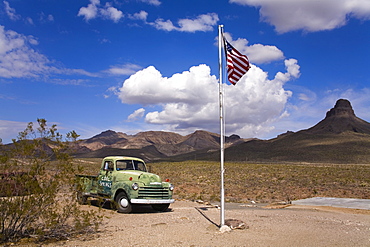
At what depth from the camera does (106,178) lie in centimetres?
1325

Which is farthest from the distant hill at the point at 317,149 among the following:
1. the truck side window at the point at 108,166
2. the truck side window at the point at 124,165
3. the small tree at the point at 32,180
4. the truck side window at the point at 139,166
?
the small tree at the point at 32,180

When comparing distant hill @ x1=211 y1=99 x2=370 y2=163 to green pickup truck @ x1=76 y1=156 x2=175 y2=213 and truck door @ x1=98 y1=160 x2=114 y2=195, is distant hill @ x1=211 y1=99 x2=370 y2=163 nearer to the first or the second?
green pickup truck @ x1=76 y1=156 x2=175 y2=213

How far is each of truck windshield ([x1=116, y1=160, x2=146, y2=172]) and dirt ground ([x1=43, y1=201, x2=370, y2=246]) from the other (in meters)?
2.07

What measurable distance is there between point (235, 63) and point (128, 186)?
5843 mm

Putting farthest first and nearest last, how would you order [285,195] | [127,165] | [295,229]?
1. [285,195]
2. [127,165]
3. [295,229]

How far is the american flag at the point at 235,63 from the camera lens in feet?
33.8

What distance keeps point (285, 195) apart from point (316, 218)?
10.5 metres

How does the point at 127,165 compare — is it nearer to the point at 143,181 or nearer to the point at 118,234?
the point at 143,181

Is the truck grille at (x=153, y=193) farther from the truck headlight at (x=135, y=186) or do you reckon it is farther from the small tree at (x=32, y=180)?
the small tree at (x=32, y=180)

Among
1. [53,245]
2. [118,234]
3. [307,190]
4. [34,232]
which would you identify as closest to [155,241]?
[118,234]

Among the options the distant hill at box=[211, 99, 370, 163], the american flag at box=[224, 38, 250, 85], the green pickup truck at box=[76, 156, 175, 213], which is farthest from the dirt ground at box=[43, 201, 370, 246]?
the distant hill at box=[211, 99, 370, 163]

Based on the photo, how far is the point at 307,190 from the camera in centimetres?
2411

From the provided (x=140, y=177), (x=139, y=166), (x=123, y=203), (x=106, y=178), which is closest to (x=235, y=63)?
(x=140, y=177)

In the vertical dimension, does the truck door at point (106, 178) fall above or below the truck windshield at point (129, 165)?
below
